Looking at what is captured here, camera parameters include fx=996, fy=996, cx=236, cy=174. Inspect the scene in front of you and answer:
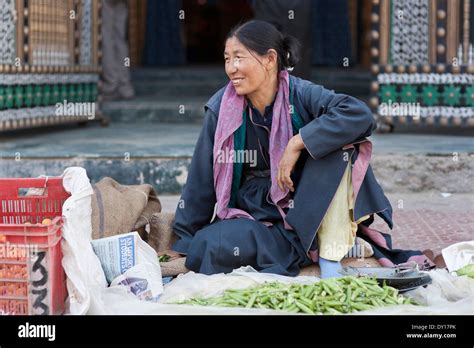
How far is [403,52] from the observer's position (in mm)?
7664

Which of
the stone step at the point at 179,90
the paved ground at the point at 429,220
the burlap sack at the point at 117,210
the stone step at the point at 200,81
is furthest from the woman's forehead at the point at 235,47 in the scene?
the stone step at the point at 200,81

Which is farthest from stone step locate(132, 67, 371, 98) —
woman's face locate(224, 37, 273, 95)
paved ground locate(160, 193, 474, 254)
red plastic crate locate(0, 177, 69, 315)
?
red plastic crate locate(0, 177, 69, 315)

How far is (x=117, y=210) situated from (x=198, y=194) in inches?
15.7

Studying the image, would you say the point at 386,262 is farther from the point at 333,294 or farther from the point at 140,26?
the point at 140,26

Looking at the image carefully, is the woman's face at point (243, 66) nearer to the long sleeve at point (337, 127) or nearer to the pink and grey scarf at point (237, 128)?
the pink and grey scarf at point (237, 128)

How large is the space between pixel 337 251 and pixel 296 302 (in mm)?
730

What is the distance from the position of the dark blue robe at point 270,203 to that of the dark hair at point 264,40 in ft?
0.43

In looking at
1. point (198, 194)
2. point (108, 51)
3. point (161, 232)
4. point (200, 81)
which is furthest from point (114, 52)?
point (198, 194)

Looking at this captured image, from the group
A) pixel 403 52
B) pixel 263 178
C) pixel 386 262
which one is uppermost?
pixel 403 52

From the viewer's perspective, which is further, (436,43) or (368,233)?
(436,43)

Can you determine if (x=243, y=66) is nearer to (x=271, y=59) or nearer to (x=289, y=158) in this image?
(x=271, y=59)
